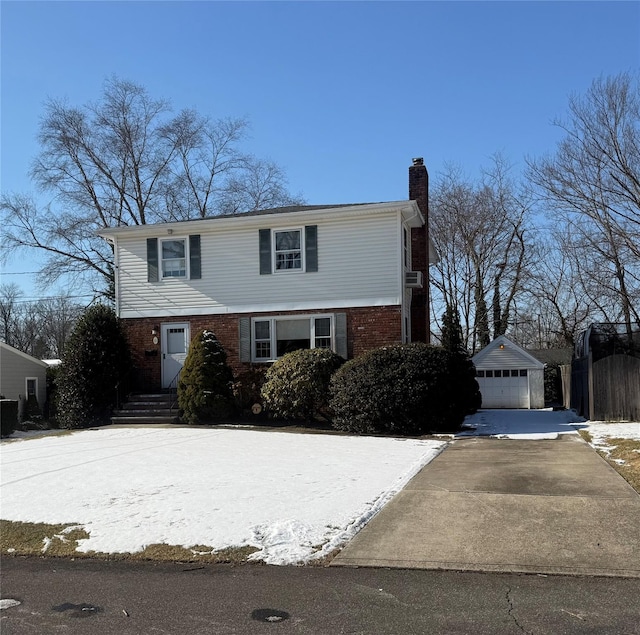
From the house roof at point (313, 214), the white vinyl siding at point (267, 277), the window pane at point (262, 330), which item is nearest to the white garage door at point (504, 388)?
the house roof at point (313, 214)

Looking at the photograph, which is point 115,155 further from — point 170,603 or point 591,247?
point 170,603

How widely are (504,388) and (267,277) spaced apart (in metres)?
12.3

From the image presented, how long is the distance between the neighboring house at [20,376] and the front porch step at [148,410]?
21.8 feet

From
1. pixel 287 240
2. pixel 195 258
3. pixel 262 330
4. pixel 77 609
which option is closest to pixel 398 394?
pixel 262 330

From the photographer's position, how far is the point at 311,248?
18.4 m

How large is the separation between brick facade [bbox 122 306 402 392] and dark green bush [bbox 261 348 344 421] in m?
1.58

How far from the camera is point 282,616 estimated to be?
14.4 ft

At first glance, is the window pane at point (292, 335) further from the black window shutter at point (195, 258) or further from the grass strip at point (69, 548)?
the grass strip at point (69, 548)

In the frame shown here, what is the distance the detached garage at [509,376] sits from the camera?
84.1 feet

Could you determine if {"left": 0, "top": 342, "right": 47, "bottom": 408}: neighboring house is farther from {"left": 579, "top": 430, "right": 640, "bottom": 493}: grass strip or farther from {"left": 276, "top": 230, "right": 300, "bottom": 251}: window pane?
{"left": 579, "top": 430, "right": 640, "bottom": 493}: grass strip

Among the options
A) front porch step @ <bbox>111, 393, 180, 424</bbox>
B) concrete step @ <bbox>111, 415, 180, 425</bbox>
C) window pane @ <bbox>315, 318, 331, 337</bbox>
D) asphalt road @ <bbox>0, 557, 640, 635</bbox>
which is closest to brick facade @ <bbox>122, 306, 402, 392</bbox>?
window pane @ <bbox>315, 318, 331, 337</bbox>

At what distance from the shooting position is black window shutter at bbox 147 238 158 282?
768 inches

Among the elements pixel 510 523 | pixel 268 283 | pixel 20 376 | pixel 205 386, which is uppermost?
pixel 268 283

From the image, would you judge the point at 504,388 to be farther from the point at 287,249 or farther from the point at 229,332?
the point at 229,332
